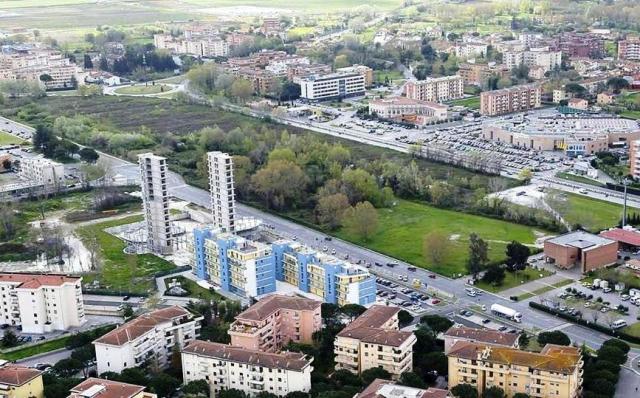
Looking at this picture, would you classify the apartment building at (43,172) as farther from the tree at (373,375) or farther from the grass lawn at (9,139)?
the tree at (373,375)

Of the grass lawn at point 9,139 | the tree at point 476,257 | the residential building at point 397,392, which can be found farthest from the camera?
the grass lawn at point 9,139

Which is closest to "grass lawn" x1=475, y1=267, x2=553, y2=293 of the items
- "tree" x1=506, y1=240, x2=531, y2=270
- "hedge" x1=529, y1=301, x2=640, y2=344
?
"tree" x1=506, y1=240, x2=531, y2=270

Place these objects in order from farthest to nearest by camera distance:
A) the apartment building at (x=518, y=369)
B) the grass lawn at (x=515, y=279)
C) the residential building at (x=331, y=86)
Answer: the residential building at (x=331, y=86) < the grass lawn at (x=515, y=279) < the apartment building at (x=518, y=369)

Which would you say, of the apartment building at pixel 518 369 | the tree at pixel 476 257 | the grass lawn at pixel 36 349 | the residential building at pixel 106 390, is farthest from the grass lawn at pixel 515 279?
the grass lawn at pixel 36 349

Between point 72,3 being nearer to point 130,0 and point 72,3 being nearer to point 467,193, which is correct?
point 130,0

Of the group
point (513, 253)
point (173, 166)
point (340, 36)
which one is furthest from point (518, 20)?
point (513, 253)

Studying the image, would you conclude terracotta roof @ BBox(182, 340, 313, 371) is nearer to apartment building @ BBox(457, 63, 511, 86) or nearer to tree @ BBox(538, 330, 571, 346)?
tree @ BBox(538, 330, 571, 346)
